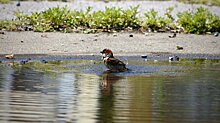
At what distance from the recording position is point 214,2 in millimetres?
24672

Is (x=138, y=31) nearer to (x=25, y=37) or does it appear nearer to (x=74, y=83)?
(x=25, y=37)

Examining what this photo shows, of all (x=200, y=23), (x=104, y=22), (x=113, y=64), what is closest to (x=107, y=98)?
(x=113, y=64)

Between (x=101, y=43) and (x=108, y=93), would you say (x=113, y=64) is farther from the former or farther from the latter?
(x=101, y=43)

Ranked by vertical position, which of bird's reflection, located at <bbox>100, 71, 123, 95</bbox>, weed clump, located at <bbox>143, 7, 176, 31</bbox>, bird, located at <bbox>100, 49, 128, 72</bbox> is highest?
weed clump, located at <bbox>143, 7, 176, 31</bbox>

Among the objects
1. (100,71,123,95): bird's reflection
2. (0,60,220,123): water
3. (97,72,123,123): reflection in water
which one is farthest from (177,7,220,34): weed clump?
(97,72,123,123): reflection in water

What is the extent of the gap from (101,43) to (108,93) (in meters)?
6.93

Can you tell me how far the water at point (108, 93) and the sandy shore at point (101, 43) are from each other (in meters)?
1.81

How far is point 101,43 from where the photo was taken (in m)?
16.4

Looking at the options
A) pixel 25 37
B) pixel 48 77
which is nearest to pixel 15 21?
pixel 25 37

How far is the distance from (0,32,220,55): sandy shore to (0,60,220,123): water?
5.94 ft

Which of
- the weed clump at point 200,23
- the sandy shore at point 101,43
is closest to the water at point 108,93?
the sandy shore at point 101,43

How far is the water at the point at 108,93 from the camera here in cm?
768

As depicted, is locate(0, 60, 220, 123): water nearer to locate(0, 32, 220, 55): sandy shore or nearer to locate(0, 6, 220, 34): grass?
locate(0, 32, 220, 55): sandy shore

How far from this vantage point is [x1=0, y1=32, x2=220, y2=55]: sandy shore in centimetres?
Answer: 1564
